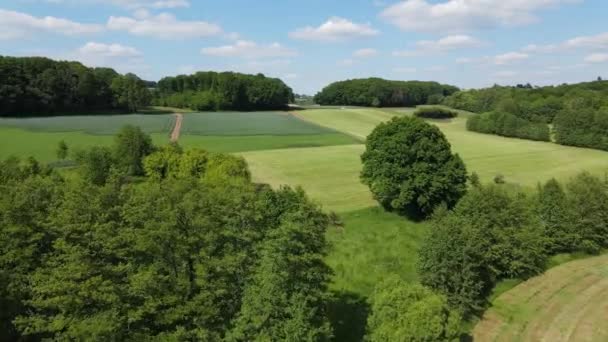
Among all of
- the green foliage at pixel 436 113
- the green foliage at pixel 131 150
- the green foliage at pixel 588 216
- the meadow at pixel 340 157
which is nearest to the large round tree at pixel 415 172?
the meadow at pixel 340 157

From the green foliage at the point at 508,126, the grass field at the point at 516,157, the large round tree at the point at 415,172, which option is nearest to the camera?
the large round tree at the point at 415,172

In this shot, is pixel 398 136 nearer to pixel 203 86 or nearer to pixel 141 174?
pixel 141 174

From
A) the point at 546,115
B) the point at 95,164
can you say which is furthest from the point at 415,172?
the point at 546,115

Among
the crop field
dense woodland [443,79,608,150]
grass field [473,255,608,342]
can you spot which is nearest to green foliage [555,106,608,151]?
dense woodland [443,79,608,150]

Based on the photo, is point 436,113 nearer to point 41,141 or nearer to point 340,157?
point 340,157

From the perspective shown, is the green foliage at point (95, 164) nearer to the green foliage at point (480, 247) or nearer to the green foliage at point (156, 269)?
the green foliage at point (156, 269)

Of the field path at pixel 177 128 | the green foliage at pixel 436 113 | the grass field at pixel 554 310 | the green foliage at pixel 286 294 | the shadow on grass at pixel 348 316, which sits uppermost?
the green foliage at pixel 436 113
